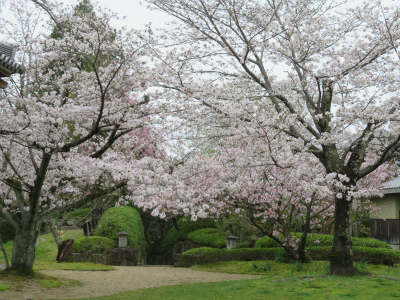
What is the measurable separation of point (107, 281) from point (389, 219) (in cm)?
1358

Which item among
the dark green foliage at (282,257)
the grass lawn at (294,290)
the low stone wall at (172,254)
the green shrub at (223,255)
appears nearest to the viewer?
the grass lawn at (294,290)

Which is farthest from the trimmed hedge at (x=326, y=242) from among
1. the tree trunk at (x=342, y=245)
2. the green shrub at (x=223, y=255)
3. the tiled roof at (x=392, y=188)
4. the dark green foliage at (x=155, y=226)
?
the dark green foliage at (x=155, y=226)

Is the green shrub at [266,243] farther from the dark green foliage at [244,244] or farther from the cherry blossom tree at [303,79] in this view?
the cherry blossom tree at [303,79]

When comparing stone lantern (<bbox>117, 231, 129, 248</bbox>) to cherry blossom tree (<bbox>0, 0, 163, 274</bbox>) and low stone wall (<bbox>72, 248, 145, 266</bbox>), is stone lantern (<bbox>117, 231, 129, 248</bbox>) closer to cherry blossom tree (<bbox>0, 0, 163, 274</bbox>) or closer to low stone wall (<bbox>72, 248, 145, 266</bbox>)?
low stone wall (<bbox>72, 248, 145, 266</bbox>)

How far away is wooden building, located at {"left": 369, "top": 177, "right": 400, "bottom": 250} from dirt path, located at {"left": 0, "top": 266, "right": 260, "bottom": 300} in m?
8.98

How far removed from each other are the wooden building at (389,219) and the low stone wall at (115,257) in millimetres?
11776

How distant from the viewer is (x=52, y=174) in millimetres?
11391

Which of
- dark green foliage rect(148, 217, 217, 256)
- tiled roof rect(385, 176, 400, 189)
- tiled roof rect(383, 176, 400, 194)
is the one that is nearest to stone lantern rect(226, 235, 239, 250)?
dark green foliage rect(148, 217, 217, 256)

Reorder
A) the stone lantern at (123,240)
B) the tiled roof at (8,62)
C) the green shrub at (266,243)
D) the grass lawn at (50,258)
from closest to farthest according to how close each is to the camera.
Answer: the tiled roof at (8,62) → the grass lawn at (50,258) → the green shrub at (266,243) → the stone lantern at (123,240)

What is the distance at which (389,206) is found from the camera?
20.5 m

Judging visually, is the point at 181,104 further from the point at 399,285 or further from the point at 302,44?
the point at 399,285

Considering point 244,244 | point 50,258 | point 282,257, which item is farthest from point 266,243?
point 50,258

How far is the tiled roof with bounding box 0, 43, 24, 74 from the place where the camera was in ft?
21.6

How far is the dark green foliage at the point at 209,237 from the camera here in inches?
751
